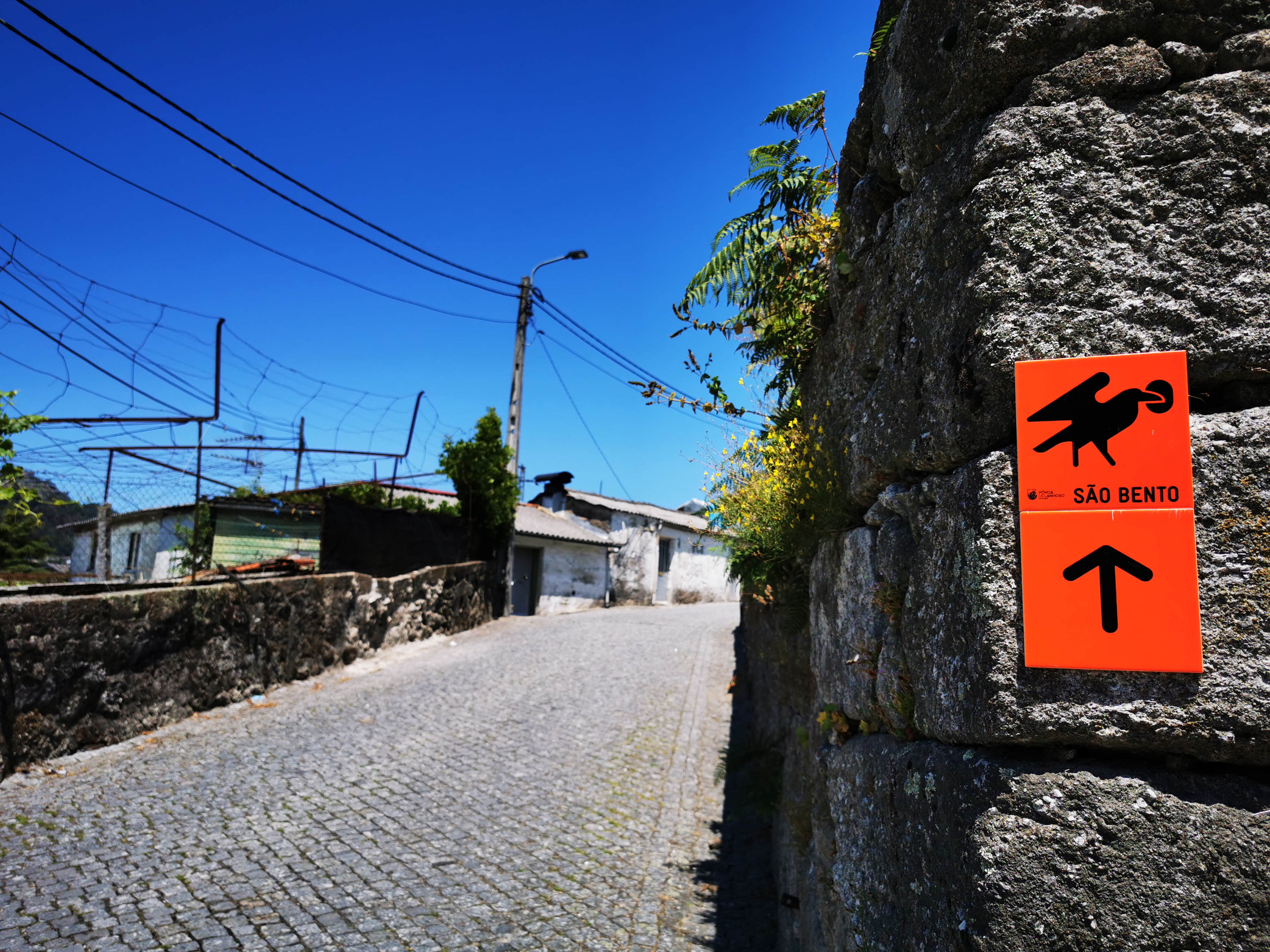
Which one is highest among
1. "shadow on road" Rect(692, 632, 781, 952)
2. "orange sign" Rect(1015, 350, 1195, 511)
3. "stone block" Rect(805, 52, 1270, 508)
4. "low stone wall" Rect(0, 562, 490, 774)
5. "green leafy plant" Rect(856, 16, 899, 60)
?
"green leafy plant" Rect(856, 16, 899, 60)

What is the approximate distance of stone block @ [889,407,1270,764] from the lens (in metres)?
1.59

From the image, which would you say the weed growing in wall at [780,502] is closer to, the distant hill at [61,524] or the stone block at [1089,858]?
the stone block at [1089,858]

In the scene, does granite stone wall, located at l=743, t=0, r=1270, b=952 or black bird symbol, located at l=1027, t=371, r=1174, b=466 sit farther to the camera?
black bird symbol, located at l=1027, t=371, r=1174, b=466

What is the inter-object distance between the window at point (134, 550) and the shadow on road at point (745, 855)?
18821 millimetres

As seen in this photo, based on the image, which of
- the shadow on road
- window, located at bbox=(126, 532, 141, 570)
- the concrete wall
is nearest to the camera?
the shadow on road

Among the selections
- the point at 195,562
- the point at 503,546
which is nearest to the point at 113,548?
the point at 503,546

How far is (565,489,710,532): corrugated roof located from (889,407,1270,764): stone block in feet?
83.0

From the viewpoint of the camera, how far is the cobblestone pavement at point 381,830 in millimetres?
3877

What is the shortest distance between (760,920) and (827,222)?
3977 millimetres

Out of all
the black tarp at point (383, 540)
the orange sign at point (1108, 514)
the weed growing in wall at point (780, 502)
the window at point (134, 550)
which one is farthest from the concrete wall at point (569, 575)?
the orange sign at point (1108, 514)

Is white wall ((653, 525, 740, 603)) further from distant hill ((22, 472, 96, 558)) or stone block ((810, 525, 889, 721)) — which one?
stone block ((810, 525, 889, 721))

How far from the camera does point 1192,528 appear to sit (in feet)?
5.46

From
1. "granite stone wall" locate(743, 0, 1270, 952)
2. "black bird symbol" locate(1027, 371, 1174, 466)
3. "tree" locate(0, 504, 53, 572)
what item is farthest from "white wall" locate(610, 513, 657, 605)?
"black bird symbol" locate(1027, 371, 1174, 466)

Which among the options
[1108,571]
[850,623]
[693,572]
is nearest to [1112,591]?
[1108,571]
